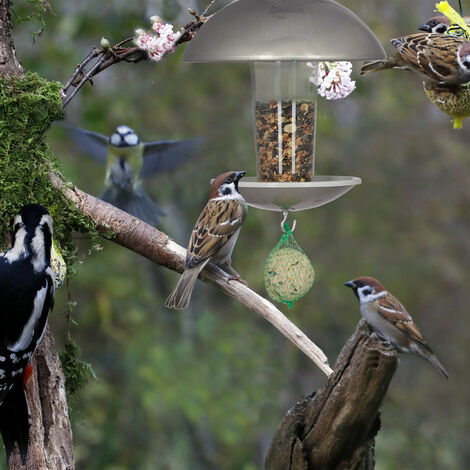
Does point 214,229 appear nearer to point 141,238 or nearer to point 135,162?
point 141,238

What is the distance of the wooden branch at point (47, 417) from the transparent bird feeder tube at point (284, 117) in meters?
1.28

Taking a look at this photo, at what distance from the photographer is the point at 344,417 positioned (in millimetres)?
2959

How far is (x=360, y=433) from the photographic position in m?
3.00

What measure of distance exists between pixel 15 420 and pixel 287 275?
4.24 feet

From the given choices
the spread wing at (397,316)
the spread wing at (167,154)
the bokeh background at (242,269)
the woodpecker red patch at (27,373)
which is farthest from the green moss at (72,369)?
the bokeh background at (242,269)

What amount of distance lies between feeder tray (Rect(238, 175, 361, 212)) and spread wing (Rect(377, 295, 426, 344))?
505 mm

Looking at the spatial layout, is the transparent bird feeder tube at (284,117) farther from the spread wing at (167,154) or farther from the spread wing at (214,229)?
the spread wing at (167,154)

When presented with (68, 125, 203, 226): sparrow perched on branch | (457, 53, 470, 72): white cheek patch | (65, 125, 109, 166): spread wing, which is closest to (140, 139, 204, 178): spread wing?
(68, 125, 203, 226): sparrow perched on branch

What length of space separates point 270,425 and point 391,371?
521 cm

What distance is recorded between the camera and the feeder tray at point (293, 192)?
3.39m

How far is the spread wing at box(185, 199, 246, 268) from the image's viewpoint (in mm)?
3457

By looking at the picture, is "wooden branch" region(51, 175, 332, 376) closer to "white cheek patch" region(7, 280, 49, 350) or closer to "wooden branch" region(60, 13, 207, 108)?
"wooden branch" region(60, 13, 207, 108)

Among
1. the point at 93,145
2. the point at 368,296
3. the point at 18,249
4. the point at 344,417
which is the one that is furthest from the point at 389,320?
the point at 93,145

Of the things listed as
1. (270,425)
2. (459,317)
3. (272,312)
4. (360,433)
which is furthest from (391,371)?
(459,317)
